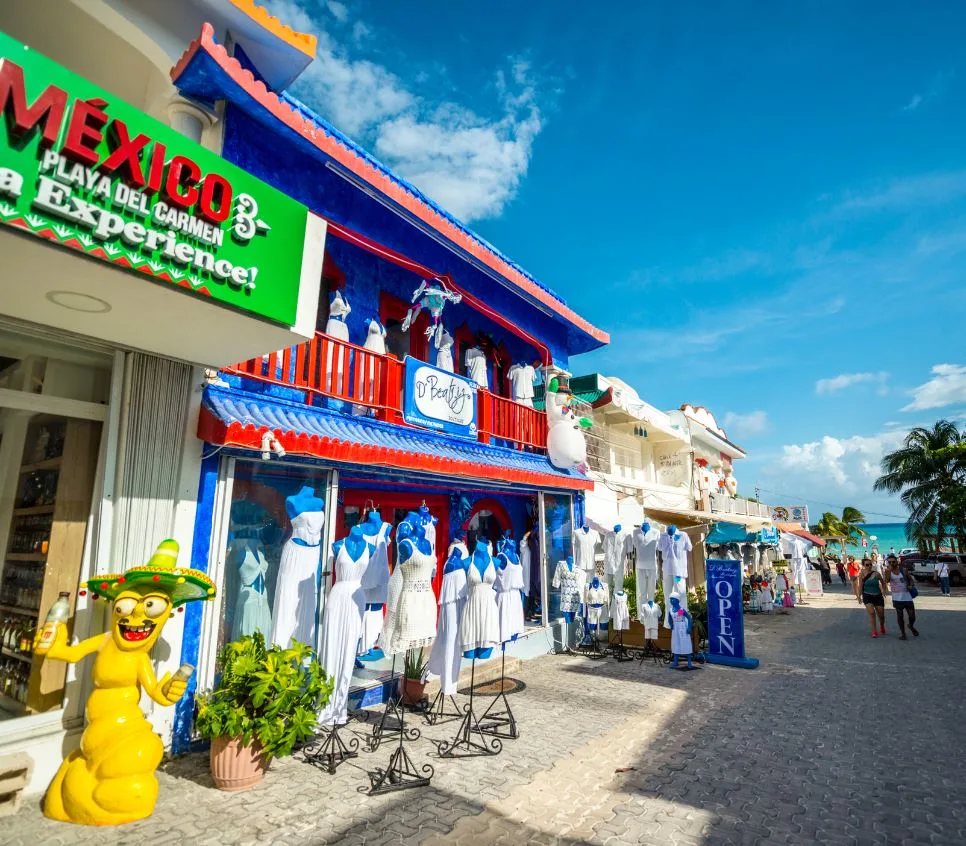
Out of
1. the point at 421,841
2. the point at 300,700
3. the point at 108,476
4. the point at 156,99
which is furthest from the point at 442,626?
the point at 156,99

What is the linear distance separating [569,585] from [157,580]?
710 cm

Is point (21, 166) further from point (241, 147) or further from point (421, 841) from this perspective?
point (421, 841)

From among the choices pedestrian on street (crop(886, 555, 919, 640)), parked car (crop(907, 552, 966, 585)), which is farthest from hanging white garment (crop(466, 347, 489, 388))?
parked car (crop(907, 552, 966, 585))

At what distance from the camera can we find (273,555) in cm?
611

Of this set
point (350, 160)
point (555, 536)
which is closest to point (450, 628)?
point (555, 536)

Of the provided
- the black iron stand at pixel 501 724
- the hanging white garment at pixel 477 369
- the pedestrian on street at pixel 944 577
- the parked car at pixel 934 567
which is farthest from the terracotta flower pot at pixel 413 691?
the parked car at pixel 934 567

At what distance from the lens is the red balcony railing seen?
31.6ft

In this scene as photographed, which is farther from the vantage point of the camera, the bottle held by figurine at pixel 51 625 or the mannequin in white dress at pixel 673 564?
the mannequin in white dress at pixel 673 564

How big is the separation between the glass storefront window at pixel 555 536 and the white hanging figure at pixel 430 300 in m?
4.20

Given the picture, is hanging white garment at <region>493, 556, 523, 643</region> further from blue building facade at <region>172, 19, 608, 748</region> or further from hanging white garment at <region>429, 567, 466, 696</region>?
blue building facade at <region>172, 19, 608, 748</region>

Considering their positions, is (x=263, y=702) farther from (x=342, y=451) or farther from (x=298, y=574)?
(x=342, y=451)

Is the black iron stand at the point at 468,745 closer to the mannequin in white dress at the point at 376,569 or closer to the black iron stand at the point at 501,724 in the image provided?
the black iron stand at the point at 501,724

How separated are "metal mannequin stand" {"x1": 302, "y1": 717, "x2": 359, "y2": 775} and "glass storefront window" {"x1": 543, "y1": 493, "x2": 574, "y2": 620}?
5.59 meters

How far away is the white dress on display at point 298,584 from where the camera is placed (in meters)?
5.37
